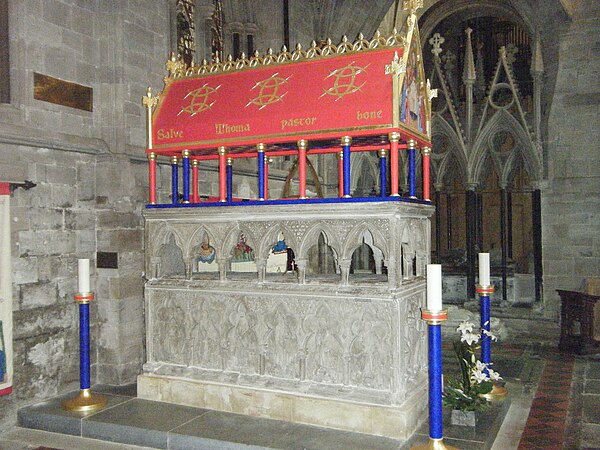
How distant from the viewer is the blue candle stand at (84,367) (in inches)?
211

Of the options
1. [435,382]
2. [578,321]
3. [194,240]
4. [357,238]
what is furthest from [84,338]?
[578,321]

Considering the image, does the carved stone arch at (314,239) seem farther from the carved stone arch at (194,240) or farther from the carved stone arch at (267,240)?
the carved stone arch at (194,240)

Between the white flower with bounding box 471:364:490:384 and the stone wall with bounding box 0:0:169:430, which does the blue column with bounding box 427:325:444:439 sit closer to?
the white flower with bounding box 471:364:490:384

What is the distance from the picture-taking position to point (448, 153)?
11.5 metres

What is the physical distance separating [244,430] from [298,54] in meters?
3.31

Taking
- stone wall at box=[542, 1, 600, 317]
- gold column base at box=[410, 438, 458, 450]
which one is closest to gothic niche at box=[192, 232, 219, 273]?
gold column base at box=[410, 438, 458, 450]

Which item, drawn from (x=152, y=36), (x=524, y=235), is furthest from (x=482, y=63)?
(x=152, y=36)

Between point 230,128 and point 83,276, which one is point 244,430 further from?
point 230,128

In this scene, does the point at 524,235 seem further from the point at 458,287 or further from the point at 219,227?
the point at 219,227

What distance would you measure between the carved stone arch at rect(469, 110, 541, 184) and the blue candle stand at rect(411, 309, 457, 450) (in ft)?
23.0

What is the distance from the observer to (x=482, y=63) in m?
12.5

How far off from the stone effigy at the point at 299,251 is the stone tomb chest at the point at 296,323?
0.04 feet

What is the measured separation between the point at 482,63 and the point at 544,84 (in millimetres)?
2328

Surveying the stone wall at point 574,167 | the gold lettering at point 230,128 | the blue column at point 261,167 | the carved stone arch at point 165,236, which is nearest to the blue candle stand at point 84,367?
the carved stone arch at point 165,236
